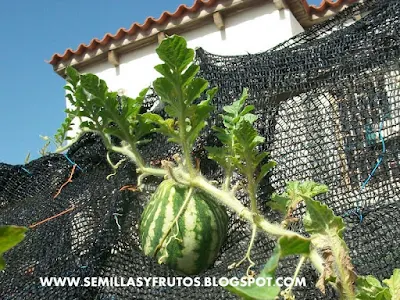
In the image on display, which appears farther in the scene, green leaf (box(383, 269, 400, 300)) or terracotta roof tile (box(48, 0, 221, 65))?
terracotta roof tile (box(48, 0, 221, 65))

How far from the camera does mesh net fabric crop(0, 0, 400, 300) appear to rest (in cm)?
116

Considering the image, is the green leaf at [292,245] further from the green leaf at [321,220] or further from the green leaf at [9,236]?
the green leaf at [9,236]

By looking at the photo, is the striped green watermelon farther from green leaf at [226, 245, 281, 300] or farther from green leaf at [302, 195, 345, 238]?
green leaf at [226, 245, 281, 300]

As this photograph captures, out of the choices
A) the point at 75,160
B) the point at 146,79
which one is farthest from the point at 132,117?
the point at 146,79

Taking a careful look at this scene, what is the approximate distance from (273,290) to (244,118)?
0.67 metres

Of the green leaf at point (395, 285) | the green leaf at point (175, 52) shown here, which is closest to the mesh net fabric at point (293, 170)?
the green leaf at point (395, 285)

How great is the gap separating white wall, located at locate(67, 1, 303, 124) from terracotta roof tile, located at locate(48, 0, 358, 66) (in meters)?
0.16

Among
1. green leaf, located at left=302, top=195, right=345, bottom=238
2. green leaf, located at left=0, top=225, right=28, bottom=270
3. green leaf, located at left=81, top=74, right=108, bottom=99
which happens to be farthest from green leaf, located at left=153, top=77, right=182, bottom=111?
green leaf, located at left=0, top=225, right=28, bottom=270

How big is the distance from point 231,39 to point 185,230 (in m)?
2.76

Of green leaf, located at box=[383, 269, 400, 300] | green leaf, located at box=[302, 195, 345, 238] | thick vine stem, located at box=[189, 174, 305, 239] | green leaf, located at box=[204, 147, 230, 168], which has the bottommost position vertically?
green leaf, located at box=[383, 269, 400, 300]

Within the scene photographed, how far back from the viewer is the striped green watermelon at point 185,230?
4.05 feet

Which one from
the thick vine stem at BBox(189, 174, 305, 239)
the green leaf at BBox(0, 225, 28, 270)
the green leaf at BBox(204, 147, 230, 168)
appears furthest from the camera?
the green leaf at BBox(204, 147, 230, 168)

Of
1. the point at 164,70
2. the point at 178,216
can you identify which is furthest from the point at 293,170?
the point at 164,70

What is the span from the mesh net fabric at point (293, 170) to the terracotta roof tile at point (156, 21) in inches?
85.3
